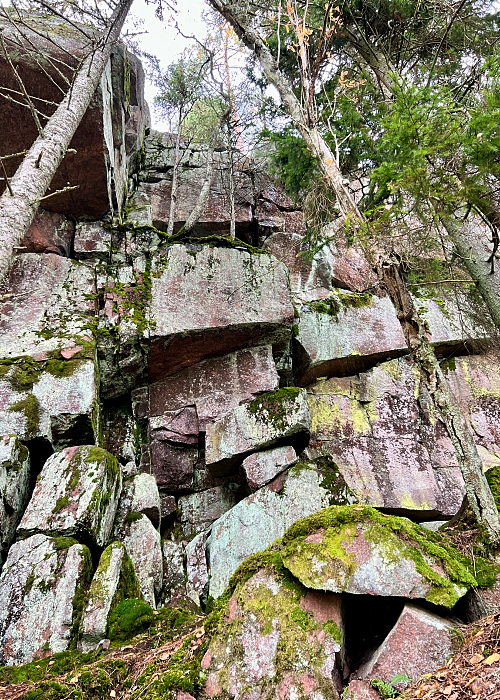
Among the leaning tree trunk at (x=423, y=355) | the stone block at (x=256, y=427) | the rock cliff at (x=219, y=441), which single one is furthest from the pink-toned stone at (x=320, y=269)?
the stone block at (x=256, y=427)

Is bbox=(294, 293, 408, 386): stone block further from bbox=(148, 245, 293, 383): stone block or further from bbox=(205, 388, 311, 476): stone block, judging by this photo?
bbox=(205, 388, 311, 476): stone block

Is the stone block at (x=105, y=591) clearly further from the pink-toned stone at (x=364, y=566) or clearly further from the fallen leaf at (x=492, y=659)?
the fallen leaf at (x=492, y=659)

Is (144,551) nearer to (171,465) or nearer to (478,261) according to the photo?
(171,465)

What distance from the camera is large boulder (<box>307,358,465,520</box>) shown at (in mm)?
8484

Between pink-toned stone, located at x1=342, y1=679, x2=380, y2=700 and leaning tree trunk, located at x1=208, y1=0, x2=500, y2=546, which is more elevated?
leaning tree trunk, located at x1=208, y1=0, x2=500, y2=546

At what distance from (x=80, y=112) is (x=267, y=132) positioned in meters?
4.46

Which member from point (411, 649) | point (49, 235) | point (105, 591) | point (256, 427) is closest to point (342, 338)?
point (256, 427)

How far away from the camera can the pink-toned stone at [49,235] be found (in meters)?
9.45

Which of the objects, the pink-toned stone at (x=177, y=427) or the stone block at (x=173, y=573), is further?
the pink-toned stone at (x=177, y=427)

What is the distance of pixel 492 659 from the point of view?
111 inches

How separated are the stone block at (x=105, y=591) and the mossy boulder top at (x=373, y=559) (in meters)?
2.33

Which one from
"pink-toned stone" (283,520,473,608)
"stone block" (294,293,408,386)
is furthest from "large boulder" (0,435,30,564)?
"stone block" (294,293,408,386)

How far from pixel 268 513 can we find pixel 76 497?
8.96ft

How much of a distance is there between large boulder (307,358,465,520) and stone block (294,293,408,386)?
0.94 feet
